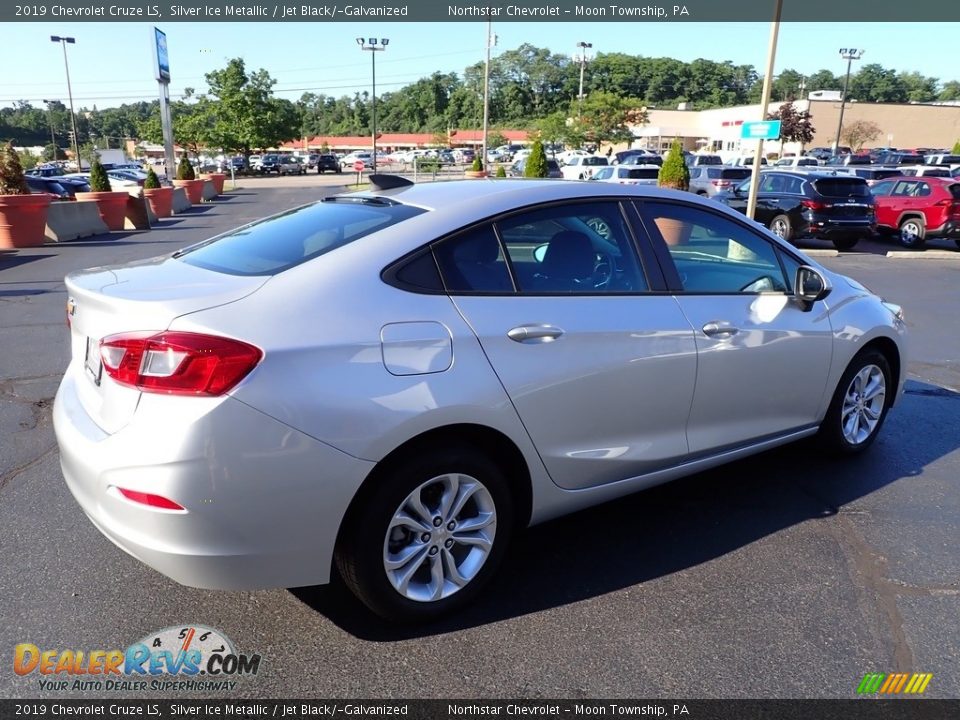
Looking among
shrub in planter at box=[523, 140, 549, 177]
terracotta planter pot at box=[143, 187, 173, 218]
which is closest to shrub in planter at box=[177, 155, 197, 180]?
terracotta planter pot at box=[143, 187, 173, 218]

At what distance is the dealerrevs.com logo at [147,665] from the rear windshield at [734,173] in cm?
2433

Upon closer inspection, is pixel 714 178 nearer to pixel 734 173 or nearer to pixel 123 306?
pixel 734 173


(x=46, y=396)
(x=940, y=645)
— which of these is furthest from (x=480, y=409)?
(x=46, y=396)

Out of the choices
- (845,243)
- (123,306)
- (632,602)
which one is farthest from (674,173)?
(123,306)

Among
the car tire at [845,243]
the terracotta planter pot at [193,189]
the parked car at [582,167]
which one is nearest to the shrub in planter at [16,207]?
the terracotta planter pot at [193,189]

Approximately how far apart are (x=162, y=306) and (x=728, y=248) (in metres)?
2.89

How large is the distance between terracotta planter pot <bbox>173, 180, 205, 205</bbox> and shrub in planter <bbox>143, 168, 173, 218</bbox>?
11.6 ft

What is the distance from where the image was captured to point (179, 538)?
233cm

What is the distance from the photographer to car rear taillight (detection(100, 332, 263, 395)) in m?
2.28

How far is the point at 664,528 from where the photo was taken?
368 cm

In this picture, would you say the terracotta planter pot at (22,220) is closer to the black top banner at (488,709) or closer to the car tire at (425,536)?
the black top banner at (488,709)


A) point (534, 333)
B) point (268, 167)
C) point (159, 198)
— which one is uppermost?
point (534, 333)

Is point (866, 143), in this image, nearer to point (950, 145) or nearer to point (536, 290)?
point (950, 145)

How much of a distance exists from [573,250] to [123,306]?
1881 mm
